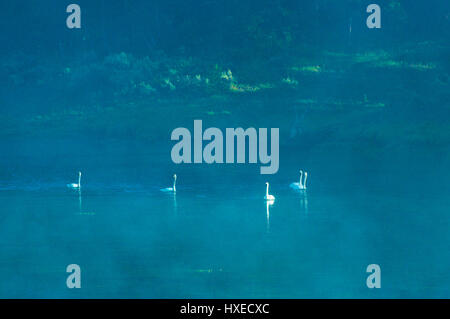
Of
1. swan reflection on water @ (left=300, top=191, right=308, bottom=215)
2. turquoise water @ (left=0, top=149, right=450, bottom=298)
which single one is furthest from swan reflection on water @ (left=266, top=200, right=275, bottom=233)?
swan reflection on water @ (left=300, top=191, right=308, bottom=215)

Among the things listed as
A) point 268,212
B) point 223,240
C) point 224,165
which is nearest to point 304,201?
point 268,212

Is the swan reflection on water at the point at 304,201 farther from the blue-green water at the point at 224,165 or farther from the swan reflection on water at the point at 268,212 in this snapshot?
the swan reflection on water at the point at 268,212

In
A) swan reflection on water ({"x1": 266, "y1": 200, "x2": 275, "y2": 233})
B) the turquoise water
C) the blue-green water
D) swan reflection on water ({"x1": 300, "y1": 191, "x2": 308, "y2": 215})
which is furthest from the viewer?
swan reflection on water ({"x1": 300, "y1": 191, "x2": 308, "y2": 215})

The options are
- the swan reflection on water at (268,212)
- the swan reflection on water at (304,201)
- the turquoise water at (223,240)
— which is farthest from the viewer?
the swan reflection on water at (304,201)

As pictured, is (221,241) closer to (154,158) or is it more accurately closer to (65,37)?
(154,158)

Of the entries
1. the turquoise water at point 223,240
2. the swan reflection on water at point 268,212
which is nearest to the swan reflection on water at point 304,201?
the turquoise water at point 223,240

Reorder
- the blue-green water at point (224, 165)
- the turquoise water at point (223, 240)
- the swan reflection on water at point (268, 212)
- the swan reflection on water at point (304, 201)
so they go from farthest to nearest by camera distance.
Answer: the swan reflection on water at point (304, 201) → the swan reflection on water at point (268, 212) → the blue-green water at point (224, 165) → the turquoise water at point (223, 240)

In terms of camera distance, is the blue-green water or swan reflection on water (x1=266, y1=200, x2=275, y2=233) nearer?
the blue-green water

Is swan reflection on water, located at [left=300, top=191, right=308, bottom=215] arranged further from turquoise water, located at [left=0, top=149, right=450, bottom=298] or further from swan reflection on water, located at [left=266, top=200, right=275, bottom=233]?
swan reflection on water, located at [left=266, top=200, right=275, bottom=233]

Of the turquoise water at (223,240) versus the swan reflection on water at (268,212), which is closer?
the turquoise water at (223,240)
